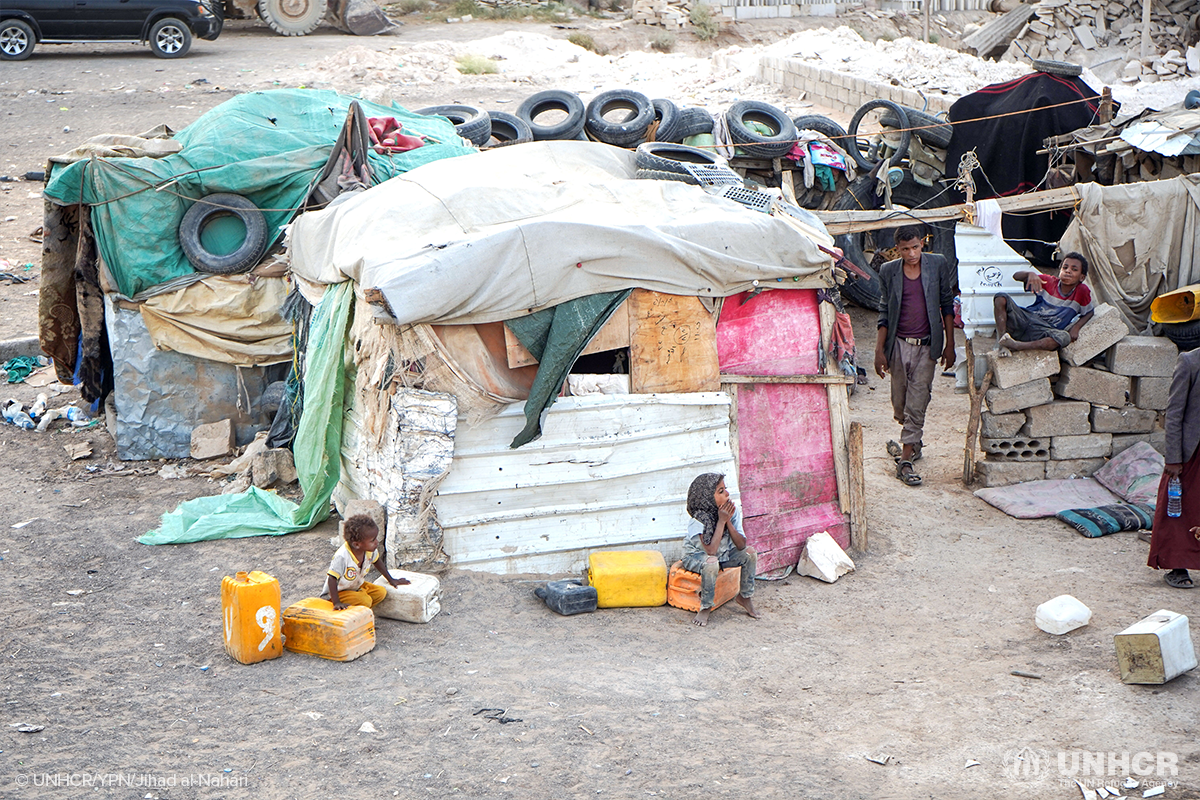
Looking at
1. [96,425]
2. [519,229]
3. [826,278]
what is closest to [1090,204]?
[826,278]

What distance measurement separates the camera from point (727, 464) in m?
6.62

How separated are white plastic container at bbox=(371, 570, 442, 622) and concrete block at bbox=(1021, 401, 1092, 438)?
4846 mm

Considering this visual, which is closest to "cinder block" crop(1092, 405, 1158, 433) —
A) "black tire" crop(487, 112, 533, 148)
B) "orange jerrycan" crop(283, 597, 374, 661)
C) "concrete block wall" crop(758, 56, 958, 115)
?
"orange jerrycan" crop(283, 597, 374, 661)

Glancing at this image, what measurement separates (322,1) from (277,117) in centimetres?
1504

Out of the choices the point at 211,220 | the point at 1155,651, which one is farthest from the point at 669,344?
the point at 211,220

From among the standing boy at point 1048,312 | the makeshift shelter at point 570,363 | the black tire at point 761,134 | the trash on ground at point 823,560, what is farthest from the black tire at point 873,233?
the trash on ground at point 823,560

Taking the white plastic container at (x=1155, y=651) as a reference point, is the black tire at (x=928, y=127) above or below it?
above

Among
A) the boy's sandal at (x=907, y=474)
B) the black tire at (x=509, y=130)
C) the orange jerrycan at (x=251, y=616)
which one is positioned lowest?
the boy's sandal at (x=907, y=474)

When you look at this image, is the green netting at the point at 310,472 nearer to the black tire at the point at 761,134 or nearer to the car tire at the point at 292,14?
the black tire at the point at 761,134

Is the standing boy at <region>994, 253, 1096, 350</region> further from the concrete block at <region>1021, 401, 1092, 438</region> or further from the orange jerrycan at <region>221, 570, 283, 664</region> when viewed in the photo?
the orange jerrycan at <region>221, 570, 283, 664</region>

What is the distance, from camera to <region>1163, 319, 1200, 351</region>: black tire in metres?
7.86

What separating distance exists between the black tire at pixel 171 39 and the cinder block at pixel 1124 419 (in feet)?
58.0

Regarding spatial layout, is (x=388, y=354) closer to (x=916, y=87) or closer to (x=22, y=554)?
(x=22, y=554)

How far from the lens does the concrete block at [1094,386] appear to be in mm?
7965
